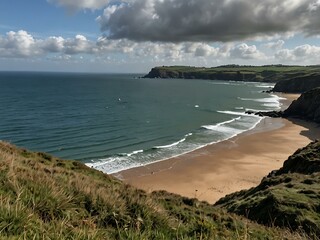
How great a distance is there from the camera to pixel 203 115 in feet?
278

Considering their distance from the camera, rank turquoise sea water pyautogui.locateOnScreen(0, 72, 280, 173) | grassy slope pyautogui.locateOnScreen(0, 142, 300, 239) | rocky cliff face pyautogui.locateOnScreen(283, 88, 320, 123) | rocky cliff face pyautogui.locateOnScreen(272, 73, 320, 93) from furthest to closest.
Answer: rocky cliff face pyautogui.locateOnScreen(272, 73, 320, 93) → rocky cliff face pyautogui.locateOnScreen(283, 88, 320, 123) → turquoise sea water pyautogui.locateOnScreen(0, 72, 280, 173) → grassy slope pyautogui.locateOnScreen(0, 142, 300, 239)

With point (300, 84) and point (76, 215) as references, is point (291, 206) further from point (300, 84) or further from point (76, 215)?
point (300, 84)

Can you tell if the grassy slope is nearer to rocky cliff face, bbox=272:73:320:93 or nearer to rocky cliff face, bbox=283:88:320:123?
rocky cliff face, bbox=283:88:320:123

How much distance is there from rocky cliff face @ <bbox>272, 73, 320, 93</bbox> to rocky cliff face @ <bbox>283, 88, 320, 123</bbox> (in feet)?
194

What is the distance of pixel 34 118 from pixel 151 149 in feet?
107

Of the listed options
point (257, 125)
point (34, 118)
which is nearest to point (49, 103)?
point (34, 118)

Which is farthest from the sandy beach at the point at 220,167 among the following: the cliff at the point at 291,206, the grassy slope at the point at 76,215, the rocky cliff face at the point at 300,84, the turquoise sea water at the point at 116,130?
the rocky cliff face at the point at 300,84

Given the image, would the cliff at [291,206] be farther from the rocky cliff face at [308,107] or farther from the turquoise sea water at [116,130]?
the rocky cliff face at [308,107]

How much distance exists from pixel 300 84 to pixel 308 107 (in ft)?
244

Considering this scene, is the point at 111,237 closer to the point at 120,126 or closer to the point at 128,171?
the point at 128,171

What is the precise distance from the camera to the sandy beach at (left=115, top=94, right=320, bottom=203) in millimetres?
35281

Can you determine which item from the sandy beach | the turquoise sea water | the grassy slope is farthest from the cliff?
the turquoise sea water

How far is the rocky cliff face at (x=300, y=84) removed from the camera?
14125 centimetres

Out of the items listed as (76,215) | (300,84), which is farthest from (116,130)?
(300,84)
